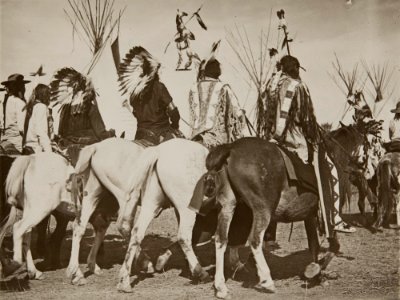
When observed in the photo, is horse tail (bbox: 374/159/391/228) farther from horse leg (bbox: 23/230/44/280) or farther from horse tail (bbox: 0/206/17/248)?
horse tail (bbox: 0/206/17/248)

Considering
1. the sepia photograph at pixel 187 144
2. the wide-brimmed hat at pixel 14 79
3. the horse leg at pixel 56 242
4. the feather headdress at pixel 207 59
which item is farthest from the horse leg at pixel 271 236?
the wide-brimmed hat at pixel 14 79

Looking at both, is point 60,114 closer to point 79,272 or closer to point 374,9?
point 79,272

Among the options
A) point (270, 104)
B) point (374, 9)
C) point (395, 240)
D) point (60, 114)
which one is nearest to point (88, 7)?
point (60, 114)

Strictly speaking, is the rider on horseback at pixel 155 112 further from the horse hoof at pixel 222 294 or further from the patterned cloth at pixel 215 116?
the horse hoof at pixel 222 294

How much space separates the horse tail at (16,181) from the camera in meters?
7.29

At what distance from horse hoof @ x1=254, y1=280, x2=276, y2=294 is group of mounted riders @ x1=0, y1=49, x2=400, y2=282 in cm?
107

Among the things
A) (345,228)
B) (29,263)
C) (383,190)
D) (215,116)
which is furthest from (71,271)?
(383,190)

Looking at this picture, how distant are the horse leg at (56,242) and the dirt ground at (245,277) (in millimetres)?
135

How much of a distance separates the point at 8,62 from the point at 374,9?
5413 mm

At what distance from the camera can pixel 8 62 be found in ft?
24.6

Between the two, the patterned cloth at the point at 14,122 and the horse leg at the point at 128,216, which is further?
the patterned cloth at the point at 14,122

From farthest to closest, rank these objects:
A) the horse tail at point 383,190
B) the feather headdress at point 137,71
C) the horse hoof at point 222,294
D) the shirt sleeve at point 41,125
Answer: the horse tail at point 383,190 → the feather headdress at point 137,71 → the shirt sleeve at point 41,125 → the horse hoof at point 222,294

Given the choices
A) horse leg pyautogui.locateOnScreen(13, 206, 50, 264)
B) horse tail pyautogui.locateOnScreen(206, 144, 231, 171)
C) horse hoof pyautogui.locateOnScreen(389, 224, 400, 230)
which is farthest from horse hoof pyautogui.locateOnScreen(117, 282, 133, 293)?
horse hoof pyautogui.locateOnScreen(389, 224, 400, 230)

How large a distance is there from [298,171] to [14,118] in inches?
151
